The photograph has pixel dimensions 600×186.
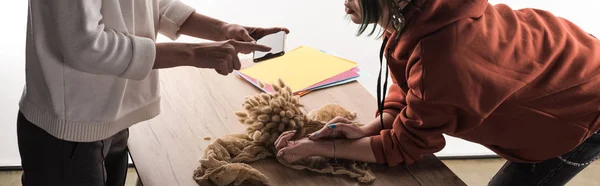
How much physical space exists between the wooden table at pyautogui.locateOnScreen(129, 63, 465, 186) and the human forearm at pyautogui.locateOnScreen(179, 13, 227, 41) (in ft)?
0.54

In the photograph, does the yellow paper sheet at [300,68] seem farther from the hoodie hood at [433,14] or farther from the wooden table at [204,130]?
the hoodie hood at [433,14]

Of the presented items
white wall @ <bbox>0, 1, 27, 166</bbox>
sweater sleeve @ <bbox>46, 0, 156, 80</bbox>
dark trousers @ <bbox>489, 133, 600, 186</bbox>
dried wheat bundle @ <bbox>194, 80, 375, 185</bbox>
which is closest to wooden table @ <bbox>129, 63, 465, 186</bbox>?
dried wheat bundle @ <bbox>194, 80, 375, 185</bbox>

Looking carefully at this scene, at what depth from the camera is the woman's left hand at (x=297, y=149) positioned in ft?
3.62

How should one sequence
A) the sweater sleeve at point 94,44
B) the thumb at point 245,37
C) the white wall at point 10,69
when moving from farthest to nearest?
1. the white wall at point 10,69
2. the thumb at point 245,37
3. the sweater sleeve at point 94,44

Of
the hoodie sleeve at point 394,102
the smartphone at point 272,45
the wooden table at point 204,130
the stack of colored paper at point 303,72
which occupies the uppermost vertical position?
the smartphone at point 272,45

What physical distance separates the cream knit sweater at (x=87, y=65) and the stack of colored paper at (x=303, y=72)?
40 cm

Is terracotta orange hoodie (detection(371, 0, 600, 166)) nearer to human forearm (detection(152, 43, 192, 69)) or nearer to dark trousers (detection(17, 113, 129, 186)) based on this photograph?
human forearm (detection(152, 43, 192, 69))

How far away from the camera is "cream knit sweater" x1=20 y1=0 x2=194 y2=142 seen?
83 cm

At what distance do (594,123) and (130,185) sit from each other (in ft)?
4.20

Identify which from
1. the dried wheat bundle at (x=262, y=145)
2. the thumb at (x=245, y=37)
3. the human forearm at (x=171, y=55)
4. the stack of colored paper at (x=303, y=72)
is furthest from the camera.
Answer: the stack of colored paper at (x=303, y=72)

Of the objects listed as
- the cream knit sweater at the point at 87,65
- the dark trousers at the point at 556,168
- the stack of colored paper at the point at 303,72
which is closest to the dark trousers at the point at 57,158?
the cream knit sweater at the point at 87,65

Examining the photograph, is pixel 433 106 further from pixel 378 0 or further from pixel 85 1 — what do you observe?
pixel 85 1

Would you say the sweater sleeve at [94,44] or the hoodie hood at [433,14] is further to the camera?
the hoodie hood at [433,14]

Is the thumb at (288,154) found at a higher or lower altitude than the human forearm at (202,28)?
lower
